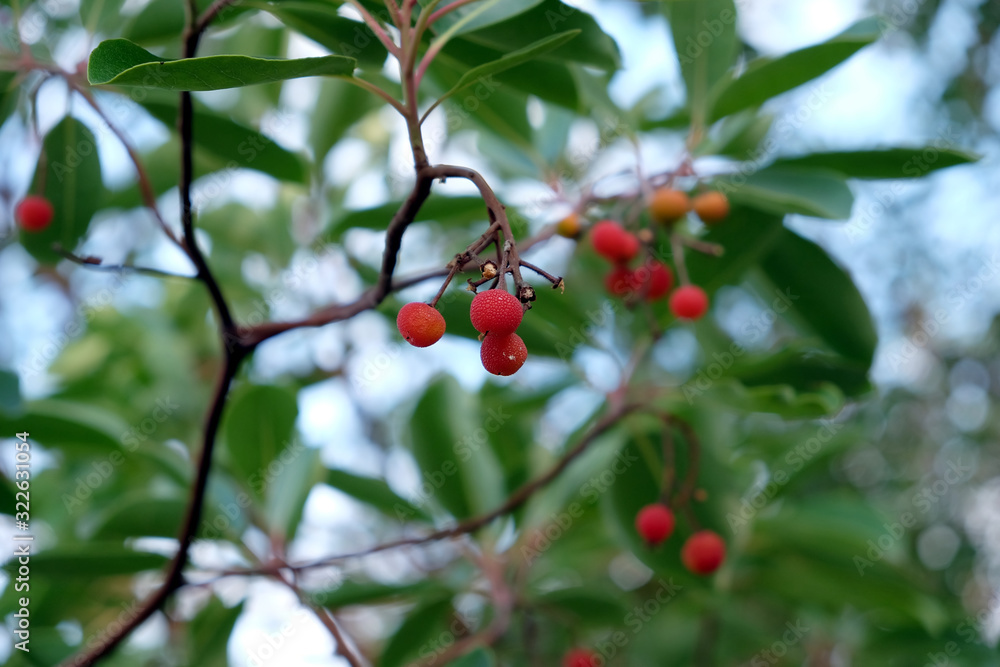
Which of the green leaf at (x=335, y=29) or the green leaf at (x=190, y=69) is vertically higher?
the green leaf at (x=190, y=69)

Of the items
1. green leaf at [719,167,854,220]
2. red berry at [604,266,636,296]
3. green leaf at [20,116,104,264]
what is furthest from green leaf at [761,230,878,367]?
green leaf at [20,116,104,264]

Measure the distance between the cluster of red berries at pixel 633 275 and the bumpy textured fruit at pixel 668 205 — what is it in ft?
0.22

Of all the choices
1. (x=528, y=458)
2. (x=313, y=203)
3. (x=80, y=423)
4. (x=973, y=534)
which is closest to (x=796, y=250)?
(x=528, y=458)

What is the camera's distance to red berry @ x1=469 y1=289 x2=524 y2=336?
0.74m

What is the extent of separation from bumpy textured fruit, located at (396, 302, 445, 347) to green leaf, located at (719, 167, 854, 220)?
2.93 ft

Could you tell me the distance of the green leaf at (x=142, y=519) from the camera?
63.4 inches

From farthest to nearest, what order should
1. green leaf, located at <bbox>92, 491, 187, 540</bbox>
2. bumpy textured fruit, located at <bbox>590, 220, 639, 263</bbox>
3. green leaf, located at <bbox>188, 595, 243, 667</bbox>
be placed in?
green leaf, located at <bbox>188, 595, 243, 667</bbox>, green leaf, located at <bbox>92, 491, 187, 540</bbox>, bumpy textured fruit, located at <bbox>590, 220, 639, 263</bbox>

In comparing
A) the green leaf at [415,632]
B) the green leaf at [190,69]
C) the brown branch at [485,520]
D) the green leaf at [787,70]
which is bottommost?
the green leaf at [415,632]

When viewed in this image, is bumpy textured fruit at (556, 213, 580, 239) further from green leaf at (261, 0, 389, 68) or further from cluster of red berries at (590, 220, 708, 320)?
green leaf at (261, 0, 389, 68)

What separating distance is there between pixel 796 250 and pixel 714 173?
26 centimetres

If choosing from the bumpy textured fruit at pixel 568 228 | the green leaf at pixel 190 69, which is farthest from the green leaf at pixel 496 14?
the bumpy textured fruit at pixel 568 228

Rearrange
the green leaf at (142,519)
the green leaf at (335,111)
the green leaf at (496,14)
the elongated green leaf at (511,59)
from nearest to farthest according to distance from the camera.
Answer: the elongated green leaf at (511,59) < the green leaf at (496,14) < the green leaf at (142,519) < the green leaf at (335,111)

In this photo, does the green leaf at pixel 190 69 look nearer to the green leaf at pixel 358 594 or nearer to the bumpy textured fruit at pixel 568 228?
the bumpy textured fruit at pixel 568 228

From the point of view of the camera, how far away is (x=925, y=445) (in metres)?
4.29
